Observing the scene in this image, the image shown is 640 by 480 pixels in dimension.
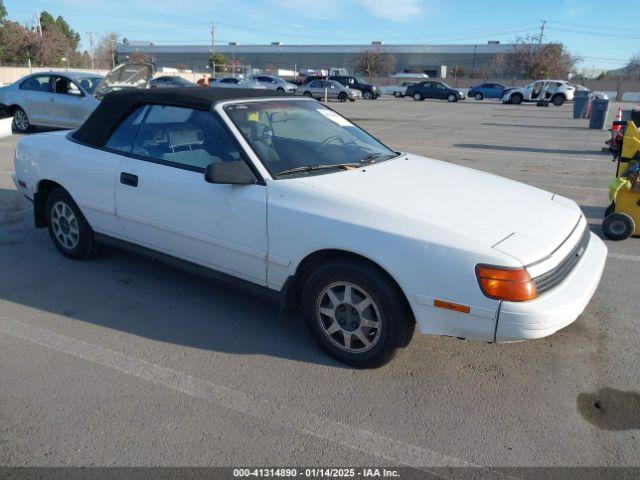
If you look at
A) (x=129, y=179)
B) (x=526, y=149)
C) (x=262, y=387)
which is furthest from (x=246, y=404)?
(x=526, y=149)

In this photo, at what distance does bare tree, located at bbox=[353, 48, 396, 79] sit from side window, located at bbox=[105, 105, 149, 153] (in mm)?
80431

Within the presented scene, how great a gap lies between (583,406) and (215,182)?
248 cm

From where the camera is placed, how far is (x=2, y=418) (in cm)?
276

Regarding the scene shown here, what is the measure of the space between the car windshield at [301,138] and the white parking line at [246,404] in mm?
1383

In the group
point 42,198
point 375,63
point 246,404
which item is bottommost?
point 246,404

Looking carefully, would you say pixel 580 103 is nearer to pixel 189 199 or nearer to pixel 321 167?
pixel 321 167

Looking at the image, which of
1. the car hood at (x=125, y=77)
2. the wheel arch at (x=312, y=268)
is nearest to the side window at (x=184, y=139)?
the wheel arch at (x=312, y=268)

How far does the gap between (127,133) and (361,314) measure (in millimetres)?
2479

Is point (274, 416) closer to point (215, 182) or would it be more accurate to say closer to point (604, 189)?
point (215, 182)

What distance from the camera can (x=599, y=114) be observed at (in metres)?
19.0

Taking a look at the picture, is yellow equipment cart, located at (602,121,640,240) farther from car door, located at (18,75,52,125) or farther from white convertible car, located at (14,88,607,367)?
car door, located at (18,75,52,125)

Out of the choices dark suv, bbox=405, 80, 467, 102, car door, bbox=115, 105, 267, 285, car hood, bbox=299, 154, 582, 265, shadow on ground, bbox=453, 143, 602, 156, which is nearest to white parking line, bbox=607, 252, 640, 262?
car hood, bbox=299, 154, 582, 265

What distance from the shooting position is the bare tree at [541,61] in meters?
65.3

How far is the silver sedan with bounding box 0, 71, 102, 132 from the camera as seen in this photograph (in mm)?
12422
